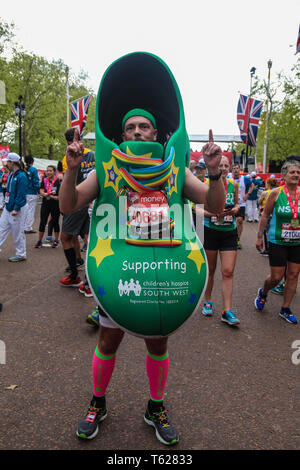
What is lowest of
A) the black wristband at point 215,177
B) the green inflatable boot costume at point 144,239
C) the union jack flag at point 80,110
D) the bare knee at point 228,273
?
the bare knee at point 228,273

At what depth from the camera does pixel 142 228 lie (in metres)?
1.99

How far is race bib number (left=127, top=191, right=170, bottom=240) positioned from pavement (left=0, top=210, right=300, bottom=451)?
3.98 feet

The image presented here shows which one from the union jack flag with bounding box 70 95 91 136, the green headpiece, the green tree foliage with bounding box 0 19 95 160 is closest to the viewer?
the green headpiece

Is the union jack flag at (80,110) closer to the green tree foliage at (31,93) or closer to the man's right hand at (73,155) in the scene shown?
the green tree foliage at (31,93)

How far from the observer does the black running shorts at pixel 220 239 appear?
450 centimetres

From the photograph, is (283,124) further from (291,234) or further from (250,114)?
(291,234)

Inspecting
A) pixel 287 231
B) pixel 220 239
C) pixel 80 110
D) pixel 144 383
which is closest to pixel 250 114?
pixel 80 110

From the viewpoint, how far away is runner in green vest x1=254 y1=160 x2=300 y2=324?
441cm

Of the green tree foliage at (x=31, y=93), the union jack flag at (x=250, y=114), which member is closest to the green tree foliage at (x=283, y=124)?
the union jack flag at (x=250, y=114)

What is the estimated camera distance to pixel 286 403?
2.76m

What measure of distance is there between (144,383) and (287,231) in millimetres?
2602

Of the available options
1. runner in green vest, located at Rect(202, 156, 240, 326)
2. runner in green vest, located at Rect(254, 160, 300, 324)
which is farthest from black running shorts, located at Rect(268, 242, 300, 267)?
runner in green vest, located at Rect(202, 156, 240, 326)

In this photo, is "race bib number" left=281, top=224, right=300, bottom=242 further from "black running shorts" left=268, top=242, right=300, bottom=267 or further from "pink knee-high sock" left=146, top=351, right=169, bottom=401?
"pink knee-high sock" left=146, top=351, right=169, bottom=401
